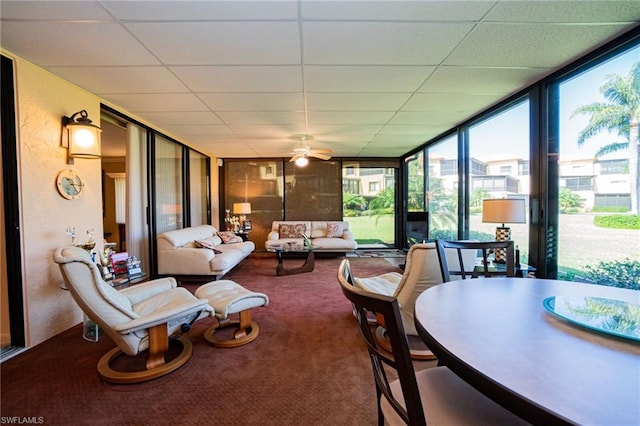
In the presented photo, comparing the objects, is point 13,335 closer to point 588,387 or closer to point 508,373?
point 508,373

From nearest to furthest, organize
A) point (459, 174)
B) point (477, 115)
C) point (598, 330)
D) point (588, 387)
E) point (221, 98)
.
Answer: point (588, 387) → point (598, 330) → point (221, 98) → point (477, 115) → point (459, 174)

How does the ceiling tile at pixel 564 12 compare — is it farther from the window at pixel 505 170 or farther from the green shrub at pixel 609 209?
the window at pixel 505 170

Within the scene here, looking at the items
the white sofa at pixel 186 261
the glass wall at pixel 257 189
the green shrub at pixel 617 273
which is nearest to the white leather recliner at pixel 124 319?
the white sofa at pixel 186 261

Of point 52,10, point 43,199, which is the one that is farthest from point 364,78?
point 43,199

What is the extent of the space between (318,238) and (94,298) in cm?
488

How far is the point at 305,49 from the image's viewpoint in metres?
2.21

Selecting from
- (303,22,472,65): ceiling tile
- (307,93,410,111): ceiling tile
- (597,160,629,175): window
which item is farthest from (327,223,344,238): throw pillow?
(597,160,629,175): window

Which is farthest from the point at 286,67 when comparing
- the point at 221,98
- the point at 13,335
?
the point at 13,335

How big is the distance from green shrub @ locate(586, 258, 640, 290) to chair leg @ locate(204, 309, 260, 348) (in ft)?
9.96

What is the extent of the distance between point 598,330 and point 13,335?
3789mm

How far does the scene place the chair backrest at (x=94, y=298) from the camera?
1.79 metres

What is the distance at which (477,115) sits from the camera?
392cm

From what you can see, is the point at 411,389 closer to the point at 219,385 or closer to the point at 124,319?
the point at 219,385

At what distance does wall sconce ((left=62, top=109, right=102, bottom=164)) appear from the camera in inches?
104
